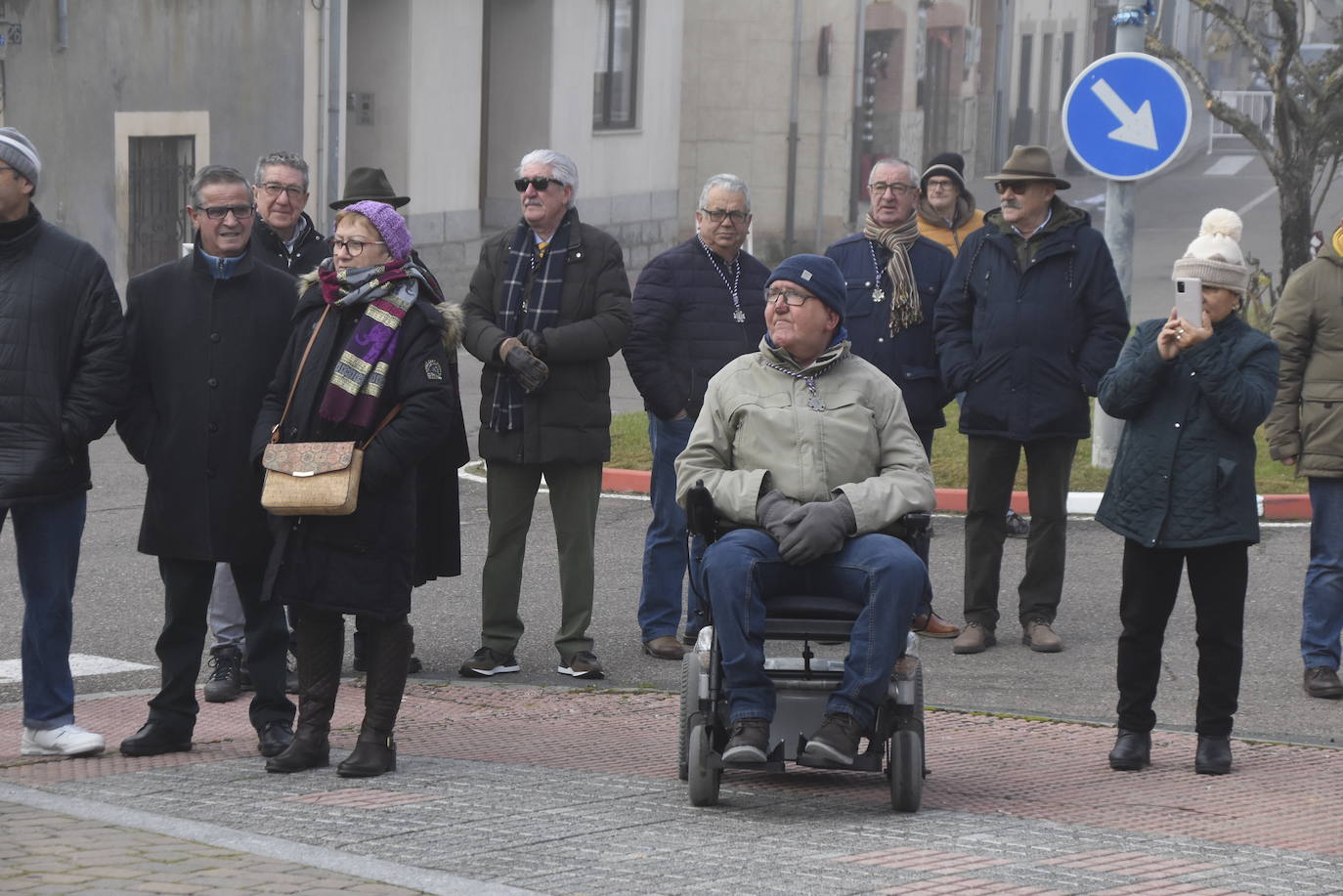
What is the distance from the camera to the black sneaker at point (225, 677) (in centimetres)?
831

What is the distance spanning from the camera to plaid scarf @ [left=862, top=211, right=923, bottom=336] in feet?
31.7

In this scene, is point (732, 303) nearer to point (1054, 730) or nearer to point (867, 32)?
point (1054, 730)

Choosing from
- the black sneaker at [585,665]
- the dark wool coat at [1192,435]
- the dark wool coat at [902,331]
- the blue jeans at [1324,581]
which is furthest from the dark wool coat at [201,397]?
the blue jeans at [1324,581]

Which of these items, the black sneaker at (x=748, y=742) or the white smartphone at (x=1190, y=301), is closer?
the black sneaker at (x=748, y=742)

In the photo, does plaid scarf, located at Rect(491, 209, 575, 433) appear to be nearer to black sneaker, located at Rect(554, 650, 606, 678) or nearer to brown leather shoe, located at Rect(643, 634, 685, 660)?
black sneaker, located at Rect(554, 650, 606, 678)

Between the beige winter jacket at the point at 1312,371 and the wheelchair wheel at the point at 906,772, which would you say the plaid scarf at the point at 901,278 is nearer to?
the beige winter jacket at the point at 1312,371

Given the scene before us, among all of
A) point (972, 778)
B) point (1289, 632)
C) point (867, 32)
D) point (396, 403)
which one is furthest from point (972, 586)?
point (867, 32)

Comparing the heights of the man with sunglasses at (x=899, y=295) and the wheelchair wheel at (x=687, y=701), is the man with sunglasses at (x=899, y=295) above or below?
above

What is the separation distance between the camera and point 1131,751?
7172 millimetres

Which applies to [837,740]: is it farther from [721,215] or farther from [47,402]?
[721,215]

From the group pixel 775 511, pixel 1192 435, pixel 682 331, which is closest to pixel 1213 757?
pixel 1192 435

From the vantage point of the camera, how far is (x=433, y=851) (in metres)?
5.61

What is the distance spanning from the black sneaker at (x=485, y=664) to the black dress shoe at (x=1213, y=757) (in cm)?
295

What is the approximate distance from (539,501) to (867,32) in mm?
31977
